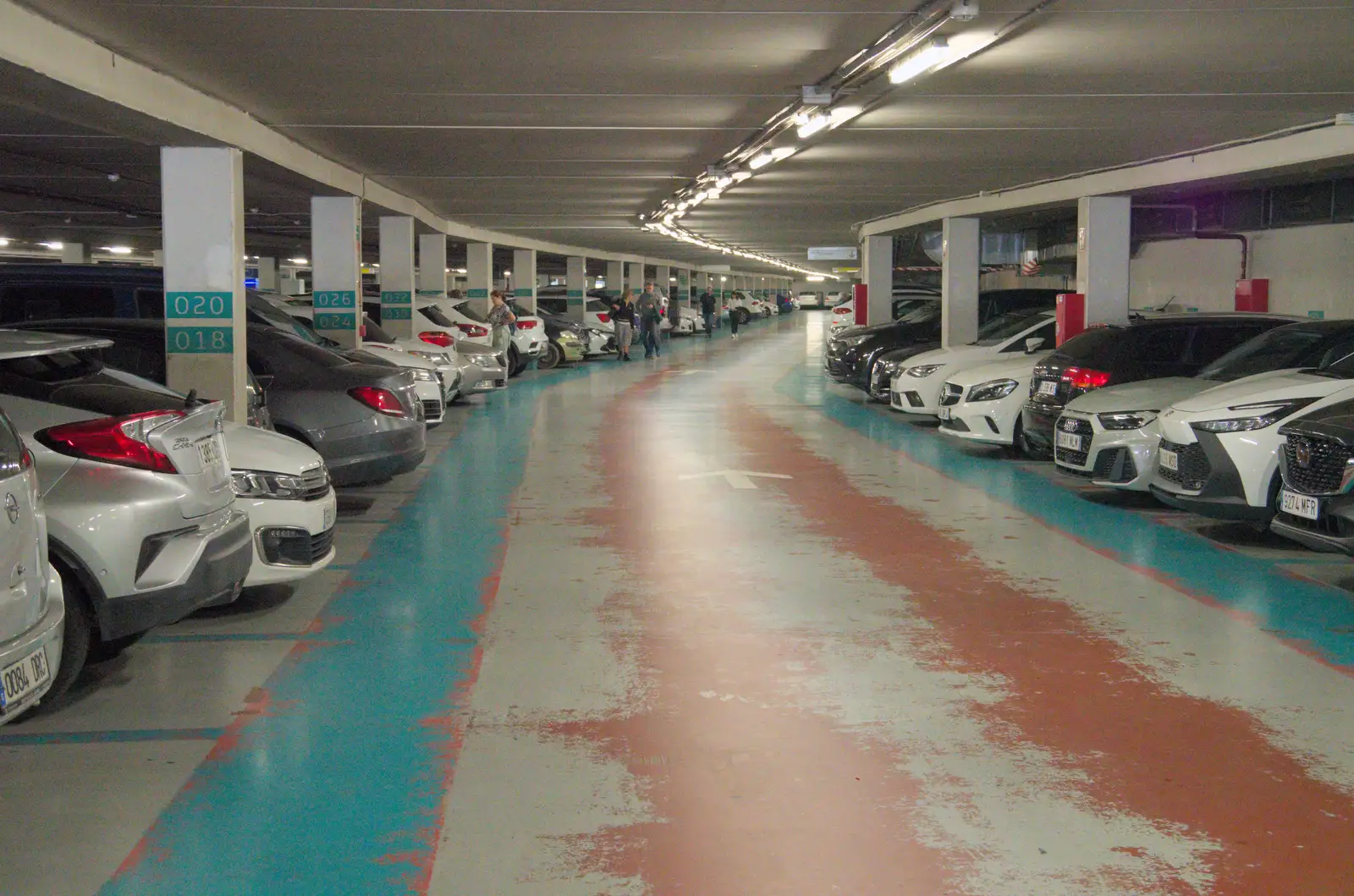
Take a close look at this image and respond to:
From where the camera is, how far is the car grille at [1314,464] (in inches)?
270

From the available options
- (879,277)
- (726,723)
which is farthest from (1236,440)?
(879,277)

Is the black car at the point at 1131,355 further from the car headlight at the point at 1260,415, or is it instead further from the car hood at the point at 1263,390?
the car headlight at the point at 1260,415

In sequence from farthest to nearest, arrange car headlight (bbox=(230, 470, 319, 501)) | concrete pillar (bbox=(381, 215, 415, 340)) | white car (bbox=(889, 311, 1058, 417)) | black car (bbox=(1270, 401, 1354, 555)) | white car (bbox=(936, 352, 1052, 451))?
concrete pillar (bbox=(381, 215, 415, 340)) < white car (bbox=(889, 311, 1058, 417)) < white car (bbox=(936, 352, 1052, 451)) < black car (bbox=(1270, 401, 1354, 555)) < car headlight (bbox=(230, 470, 319, 501))

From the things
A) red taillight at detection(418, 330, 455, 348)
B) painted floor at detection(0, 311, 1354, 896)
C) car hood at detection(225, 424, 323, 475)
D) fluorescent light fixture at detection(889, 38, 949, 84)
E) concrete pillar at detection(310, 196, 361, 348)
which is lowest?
painted floor at detection(0, 311, 1354, 896)

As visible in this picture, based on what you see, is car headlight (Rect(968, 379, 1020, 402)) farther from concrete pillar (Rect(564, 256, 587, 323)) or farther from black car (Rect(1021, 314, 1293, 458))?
concrete pillar (Rect(564, 256, 587, 323))

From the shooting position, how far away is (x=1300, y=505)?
7.16 metres

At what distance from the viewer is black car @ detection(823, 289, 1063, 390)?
1903cm

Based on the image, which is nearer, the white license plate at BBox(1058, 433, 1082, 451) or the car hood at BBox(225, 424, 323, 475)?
the car hood at BBox(225, 424, 323, 475)

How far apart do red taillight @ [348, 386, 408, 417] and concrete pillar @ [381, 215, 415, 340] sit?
482 inches

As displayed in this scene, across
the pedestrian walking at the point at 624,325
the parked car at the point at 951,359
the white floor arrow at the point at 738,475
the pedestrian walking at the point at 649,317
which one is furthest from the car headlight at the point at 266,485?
the pedestrian walking at the point at 649,317

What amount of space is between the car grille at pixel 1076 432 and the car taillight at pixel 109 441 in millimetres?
7273

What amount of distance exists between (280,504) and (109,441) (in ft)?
5.03

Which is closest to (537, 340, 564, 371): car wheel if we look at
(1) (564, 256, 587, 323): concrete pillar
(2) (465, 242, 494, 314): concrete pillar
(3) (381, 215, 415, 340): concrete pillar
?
(2) (465, 242, 494, 314): concrete pillar

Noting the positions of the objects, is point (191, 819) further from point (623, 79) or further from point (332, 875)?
point (623, 79)
